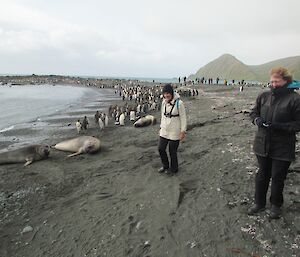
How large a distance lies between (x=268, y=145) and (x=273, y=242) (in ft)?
4.26

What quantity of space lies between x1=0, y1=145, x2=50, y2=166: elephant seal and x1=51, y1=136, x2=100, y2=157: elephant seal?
0.89 meters

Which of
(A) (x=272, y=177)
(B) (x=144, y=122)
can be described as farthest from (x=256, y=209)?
(B) (x=144, y=122)

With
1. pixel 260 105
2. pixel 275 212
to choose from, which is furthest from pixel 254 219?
pixel 260 105

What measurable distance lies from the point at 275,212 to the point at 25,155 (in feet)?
24.1

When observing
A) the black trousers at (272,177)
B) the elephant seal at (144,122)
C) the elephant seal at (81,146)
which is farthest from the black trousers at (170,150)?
the elephant seal at (144,122)

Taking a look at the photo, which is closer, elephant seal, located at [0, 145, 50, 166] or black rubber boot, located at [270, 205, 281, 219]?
black rubber boot, located at [270, 205, 281, 219]

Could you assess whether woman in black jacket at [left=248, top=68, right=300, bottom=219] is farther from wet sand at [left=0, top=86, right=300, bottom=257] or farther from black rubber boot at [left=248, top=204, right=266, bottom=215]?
wet sand at [left=0, top=86, right=300, bottom=257]

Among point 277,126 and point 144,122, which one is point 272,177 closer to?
point 277,126

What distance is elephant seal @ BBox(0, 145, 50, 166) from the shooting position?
29.9 ft

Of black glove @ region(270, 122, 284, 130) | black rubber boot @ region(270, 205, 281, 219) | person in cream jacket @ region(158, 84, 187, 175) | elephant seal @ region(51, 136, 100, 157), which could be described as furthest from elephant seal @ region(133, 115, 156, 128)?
black glove @ region(270, 122, 284, 130)

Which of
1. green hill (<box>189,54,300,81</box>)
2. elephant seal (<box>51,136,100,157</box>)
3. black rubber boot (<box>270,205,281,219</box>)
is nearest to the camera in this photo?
black rubber boot (<box>270,205,281,219</box>)

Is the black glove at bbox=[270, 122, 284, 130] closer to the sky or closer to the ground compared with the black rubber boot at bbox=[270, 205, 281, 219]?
closer to the sky

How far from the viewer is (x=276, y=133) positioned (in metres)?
4.27

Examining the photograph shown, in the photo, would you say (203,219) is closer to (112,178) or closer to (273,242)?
(273,242)
